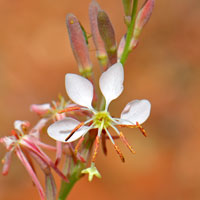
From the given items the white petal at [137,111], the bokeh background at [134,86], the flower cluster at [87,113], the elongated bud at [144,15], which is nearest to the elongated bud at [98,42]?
the flower cluster at [87,113]

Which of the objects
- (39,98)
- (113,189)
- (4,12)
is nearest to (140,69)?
(39,98)

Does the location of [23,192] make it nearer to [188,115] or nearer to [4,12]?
[188,115]

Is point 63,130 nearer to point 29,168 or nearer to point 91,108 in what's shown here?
point 91,108

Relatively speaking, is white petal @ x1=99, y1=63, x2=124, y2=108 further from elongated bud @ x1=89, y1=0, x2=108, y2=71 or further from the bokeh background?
the bokeh background

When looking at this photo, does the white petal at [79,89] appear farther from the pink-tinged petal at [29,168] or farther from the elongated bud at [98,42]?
the pink-tinged petal at [29,168]

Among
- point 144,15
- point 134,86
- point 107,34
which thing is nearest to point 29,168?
point 107,34

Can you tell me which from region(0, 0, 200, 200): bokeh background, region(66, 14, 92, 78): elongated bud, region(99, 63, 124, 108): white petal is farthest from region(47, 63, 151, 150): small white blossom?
region(0, 0, 200, 200): bokeh background
